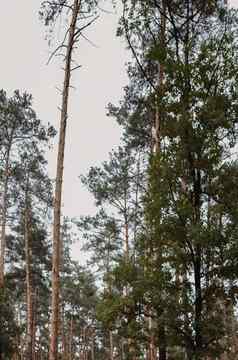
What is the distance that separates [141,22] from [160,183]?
4.65 m

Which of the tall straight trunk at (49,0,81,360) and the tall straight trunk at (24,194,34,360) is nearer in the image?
the tall straight trunk at (49,0,81,360)

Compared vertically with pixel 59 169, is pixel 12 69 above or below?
above

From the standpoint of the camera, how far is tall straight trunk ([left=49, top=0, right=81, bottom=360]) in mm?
9203

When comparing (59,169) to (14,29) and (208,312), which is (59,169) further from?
(14,29)

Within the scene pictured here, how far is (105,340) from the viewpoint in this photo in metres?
49.4

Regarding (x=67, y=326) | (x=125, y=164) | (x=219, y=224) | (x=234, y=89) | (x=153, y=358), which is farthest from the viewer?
(x=67, y=326)

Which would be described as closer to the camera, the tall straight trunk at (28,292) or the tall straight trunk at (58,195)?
the tall straight trunk at (58,195)

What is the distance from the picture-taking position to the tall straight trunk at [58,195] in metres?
9.20

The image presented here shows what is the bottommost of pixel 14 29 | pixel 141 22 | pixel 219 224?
pixel 219 224

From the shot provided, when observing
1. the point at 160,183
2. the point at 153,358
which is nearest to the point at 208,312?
the point at 160,183

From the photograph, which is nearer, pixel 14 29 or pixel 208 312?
pixel 208 312

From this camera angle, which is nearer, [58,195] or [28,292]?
[58,195]

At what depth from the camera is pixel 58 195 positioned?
10.2 metres

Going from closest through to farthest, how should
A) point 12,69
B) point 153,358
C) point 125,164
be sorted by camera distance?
point 153,358 < point 125,164 < point 12,69
